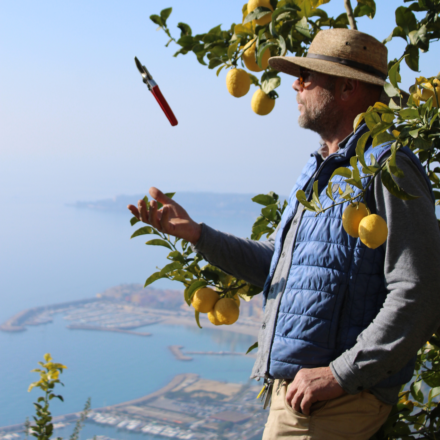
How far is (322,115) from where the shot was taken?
42.6 inches

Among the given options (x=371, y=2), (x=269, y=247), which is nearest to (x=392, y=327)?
(x=269, y=247)

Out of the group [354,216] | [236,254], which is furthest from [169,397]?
[354,216]

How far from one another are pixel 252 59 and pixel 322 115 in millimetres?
332

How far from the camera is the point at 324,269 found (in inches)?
35.7

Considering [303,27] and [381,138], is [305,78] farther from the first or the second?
[381,138]

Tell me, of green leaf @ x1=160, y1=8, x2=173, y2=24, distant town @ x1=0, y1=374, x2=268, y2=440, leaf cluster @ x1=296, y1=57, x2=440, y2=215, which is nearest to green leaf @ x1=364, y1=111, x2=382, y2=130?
leaf cluster @ x1=296, y1=57, x2=440, y2=215

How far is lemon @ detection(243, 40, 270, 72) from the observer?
1.27 m

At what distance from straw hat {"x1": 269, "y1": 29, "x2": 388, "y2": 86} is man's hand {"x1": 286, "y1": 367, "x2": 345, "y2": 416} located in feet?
2.05

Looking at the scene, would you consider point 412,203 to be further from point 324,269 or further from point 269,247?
point 269,247

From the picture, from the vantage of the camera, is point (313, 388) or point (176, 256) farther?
point (176, 256)

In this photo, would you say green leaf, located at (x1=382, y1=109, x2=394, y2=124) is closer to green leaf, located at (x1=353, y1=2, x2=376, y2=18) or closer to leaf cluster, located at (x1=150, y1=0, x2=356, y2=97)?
leaf cluster, located at (x1=150, y1=0, x2=356, y2=97)

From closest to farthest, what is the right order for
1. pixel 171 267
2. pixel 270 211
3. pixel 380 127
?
pixel 380 127 → pixel 171 267 → pixel 270 211

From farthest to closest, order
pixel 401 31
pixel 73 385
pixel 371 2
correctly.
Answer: pixel 73 385 → pixel 371 2 → pixel 401 31

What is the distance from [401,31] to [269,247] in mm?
630
